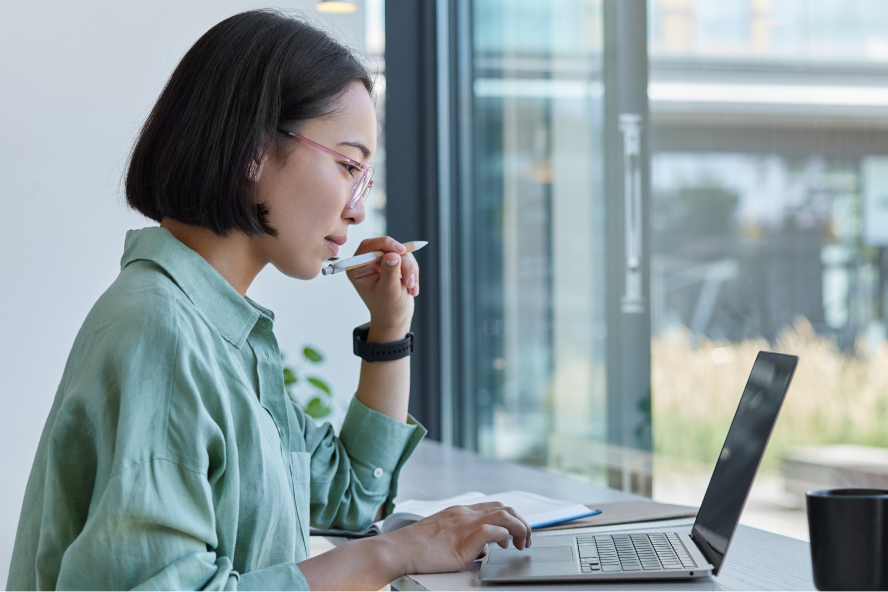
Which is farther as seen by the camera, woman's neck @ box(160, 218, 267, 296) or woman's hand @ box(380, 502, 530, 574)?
woman's neck @ box(160, 218, 267, 296)

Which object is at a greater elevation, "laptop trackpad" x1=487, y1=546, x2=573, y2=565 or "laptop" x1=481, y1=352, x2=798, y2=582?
"laptop" x1=481, y1=352, x2=798, y2=582

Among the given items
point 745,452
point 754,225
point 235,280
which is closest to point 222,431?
point 235,280

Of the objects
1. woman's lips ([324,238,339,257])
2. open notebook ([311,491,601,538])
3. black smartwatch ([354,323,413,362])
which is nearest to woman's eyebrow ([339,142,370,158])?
woman's lips ([324,238,339,257])

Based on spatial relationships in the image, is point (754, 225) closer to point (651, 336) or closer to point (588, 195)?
point (651, 336)

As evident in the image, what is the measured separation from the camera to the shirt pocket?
956 mm

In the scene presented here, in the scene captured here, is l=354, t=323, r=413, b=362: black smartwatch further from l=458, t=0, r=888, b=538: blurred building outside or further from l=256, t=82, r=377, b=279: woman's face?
l=458, t=0, r=888, b=538: blurred building outside

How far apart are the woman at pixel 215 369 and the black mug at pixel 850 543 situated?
275 millimetres

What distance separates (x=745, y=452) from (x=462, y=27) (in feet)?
6.67

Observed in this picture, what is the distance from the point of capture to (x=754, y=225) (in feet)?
5.41

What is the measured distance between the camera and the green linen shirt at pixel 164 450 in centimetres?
65

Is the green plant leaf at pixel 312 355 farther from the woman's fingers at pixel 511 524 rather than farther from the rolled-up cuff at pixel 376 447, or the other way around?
the woman's fingers at pixel 511 524

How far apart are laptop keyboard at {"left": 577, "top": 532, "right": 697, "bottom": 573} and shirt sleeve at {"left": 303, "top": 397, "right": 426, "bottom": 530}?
356mm

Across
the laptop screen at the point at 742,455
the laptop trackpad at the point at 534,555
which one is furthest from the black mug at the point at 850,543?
the laptop trackpad at the point at 534,555

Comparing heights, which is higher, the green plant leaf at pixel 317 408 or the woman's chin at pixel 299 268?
the woman's chin at pixel 299 268
